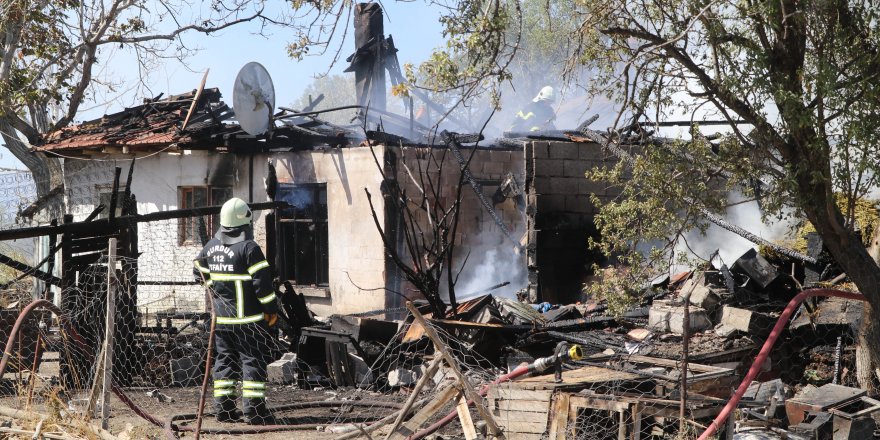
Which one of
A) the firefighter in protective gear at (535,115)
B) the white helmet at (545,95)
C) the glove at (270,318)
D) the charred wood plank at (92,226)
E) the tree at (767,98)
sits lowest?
the glove at (270,318)

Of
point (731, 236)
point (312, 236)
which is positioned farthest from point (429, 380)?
point (312, 236)

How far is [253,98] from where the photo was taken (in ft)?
46.6

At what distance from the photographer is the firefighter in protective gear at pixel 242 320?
7.98 meters

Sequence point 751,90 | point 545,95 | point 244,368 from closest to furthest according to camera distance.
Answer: point 751,90 → point 244,368 → point 545,95

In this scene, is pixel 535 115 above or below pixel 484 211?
above

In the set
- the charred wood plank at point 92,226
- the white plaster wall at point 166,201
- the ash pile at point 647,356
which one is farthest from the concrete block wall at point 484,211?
the charred wood plank at point 92,226

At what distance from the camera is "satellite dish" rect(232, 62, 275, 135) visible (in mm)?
13844

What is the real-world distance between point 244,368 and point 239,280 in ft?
2.67

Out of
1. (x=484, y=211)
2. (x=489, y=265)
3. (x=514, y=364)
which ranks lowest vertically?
(x=514, y=364)

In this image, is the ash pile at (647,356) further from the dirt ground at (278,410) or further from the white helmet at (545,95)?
the white helmet at (545,95)

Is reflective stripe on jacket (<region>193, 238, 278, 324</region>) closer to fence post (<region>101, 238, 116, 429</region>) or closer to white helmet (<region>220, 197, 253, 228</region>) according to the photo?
white helmet (<region>220, 197, 253, 228</region>)

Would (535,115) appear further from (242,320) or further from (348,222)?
(242,320)

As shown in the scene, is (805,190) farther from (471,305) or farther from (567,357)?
(471,305)

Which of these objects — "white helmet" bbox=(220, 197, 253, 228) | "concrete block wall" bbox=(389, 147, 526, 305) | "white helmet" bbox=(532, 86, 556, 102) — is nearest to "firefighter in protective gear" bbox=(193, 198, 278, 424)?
"white helmet" bbox=(220, 197, 253, 228)
